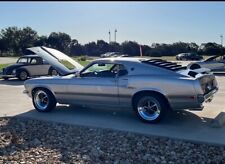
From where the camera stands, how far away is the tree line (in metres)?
61.2

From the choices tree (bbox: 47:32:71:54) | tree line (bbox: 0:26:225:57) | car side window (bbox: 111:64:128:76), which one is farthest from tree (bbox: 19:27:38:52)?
car side window (bbox: 111:64:128:76)

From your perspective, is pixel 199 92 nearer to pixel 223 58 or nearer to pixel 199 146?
pixel 199 146

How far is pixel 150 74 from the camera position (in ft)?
20.7

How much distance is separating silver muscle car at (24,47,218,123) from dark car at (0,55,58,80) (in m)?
9.20

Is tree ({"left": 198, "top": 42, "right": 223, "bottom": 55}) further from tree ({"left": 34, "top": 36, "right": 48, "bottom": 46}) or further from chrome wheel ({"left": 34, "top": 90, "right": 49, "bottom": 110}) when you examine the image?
chrome wheel ({"left": 34, "top": 90, "right": 49, "bottom": 110})

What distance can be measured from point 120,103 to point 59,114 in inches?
70.2

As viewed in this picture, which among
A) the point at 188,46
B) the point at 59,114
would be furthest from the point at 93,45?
the point at 59,114

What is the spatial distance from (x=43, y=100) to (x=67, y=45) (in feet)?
206

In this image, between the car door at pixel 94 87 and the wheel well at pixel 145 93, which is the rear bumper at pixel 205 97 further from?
the car door at pixel 94 87

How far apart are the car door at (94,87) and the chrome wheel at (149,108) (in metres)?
0.60

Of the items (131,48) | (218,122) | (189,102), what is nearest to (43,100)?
(189,102)

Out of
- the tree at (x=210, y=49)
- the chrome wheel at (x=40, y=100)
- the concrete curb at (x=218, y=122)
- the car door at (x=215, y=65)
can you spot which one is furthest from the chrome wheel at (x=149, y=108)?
the tree at (x=210, y=49)

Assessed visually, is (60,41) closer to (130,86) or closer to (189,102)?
(130,86)

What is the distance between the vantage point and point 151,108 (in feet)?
21.0
